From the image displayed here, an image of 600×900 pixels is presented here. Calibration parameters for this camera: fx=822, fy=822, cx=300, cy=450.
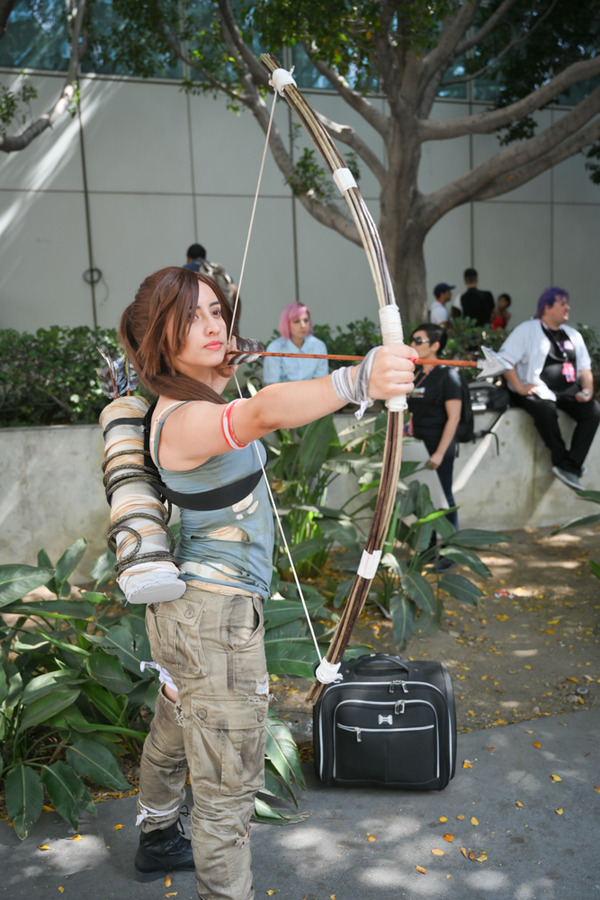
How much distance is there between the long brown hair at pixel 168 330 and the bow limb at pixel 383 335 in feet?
1.49

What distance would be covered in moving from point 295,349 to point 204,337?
13.0 feet

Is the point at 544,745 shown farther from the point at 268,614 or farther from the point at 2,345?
the point at 2,345

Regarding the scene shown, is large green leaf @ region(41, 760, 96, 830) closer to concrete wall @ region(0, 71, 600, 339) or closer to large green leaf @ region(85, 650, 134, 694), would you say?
large green leaf @ region(85, 650, 134, 694)

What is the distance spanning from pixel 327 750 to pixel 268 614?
61cm

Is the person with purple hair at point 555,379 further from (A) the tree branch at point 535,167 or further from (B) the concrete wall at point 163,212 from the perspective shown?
(B) the concrete wall at point 163,212

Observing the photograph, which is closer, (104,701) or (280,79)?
(280,79)

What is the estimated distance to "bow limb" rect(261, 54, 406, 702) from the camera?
6.25 ft

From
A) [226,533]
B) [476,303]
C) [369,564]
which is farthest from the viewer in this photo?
[476,303]

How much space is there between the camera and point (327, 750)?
307 centimetres

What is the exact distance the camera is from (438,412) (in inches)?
223

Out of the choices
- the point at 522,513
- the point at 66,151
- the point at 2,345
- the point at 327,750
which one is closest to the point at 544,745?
the point at 327,750

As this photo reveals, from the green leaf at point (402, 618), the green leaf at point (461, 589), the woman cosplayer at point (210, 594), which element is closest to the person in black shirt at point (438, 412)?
the green leaf at point (461, 589)

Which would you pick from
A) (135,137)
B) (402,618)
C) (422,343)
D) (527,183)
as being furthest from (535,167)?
(527,183)

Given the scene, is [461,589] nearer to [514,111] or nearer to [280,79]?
[280,79]
